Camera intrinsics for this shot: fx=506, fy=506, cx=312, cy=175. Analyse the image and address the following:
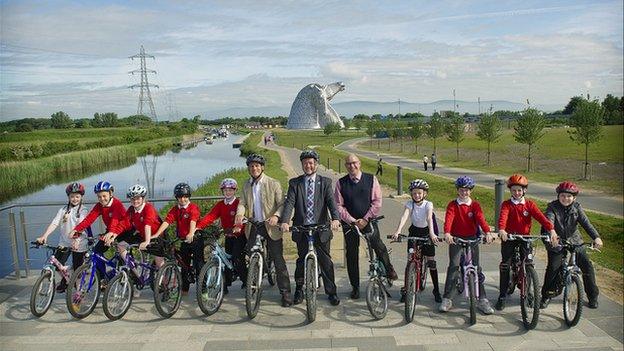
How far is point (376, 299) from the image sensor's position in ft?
20.1

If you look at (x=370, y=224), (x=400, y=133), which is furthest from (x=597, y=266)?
(x=400, y=133)

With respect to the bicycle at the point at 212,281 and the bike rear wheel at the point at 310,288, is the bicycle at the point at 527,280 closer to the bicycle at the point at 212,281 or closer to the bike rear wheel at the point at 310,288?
the bike rear wheel at the point at 310,288

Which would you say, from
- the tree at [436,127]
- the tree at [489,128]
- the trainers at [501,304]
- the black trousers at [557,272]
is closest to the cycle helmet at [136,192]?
the trainers at [501,304]

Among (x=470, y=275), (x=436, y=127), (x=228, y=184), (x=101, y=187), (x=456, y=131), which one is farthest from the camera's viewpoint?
(x=436, y=127)

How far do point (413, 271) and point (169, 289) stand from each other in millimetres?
3011

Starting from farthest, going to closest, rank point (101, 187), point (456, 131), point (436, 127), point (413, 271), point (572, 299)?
point (436, 127)
point (456, 131)
point (101, 187)
point (413, 271)
point (572, 299)

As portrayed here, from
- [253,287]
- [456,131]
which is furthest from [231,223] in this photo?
[456,131]

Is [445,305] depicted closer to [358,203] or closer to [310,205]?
[358,203]

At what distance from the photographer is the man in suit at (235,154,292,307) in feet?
21.1

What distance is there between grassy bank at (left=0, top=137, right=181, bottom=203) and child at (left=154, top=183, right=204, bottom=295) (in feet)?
29.2

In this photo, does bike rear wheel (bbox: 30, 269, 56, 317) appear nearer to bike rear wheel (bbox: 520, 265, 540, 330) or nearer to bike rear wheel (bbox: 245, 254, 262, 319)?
bike rear wheel (bbox: 245, 254, 262, 319)

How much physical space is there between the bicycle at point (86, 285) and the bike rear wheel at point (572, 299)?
534 cm

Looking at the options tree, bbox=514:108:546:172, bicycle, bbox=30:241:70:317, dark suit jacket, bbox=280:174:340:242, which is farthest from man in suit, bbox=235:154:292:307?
tree, bbox=514:108:546:172

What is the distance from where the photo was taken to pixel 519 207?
6.13 m
